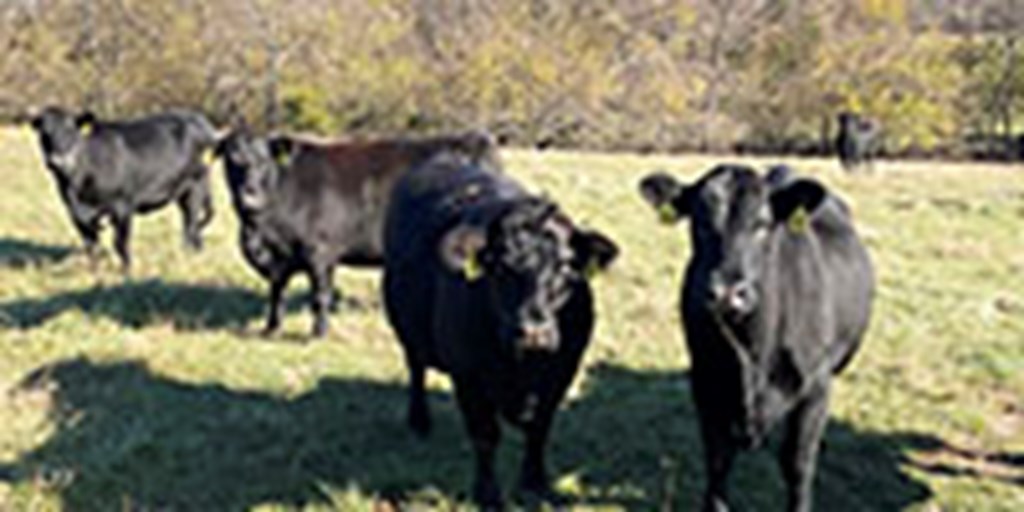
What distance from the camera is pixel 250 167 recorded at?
27.3 ft

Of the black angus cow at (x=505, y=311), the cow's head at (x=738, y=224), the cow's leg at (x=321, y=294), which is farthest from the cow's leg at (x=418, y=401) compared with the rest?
the cow's head at (x=738, y=224)

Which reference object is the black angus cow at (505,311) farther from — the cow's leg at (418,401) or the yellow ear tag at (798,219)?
the yellow ear tag at (798,219)

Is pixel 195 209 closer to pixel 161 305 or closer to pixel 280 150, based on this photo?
pixel 161 305

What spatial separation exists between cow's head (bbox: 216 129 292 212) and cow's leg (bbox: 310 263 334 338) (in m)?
0.69

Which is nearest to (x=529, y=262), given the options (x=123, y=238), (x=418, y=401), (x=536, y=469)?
(x=536, y=469)

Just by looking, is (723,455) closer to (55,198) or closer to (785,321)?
(785,321)

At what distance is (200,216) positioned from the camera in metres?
12.5

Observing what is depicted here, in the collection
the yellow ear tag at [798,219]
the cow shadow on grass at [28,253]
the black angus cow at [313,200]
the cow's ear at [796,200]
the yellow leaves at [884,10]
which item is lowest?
the yellow leaves at [884,10]

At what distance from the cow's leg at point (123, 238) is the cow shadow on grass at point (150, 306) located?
3.07 ft

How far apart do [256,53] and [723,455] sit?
30605 mm

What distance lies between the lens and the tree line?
32.0m

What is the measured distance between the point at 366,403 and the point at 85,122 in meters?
5.87

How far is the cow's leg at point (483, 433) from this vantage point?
515cm

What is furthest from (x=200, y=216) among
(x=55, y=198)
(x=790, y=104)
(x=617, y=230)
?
(x=790, y=104)
